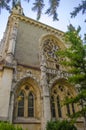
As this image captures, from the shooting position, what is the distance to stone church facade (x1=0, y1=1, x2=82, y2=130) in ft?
29.7

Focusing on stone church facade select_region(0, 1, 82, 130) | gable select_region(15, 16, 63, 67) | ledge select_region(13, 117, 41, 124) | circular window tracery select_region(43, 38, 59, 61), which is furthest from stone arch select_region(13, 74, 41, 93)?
circular window tracery select_region(43, 38, 59, 61)

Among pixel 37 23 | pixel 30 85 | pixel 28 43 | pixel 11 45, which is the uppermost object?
pixel 37 23

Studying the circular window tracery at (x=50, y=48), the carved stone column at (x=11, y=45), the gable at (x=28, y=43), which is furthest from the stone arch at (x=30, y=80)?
the circular window tracery at (x=50, y=48)

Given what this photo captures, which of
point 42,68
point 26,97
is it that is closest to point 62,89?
point 42,68

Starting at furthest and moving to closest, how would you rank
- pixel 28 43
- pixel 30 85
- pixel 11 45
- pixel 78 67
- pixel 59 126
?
pixel 28 43, pixel 11 45, pixel 30 85, pixel 78 67, pixel 59 126

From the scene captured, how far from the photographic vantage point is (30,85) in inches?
426

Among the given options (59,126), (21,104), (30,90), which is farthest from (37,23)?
(59,126)

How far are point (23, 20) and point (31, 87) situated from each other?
8897 millimetres

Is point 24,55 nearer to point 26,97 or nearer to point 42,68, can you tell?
point 42,68

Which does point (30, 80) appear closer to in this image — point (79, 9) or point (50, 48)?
point (50, 48)

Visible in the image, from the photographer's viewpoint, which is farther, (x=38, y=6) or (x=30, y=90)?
(x=30, y=90)

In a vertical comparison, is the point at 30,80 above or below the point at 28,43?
below

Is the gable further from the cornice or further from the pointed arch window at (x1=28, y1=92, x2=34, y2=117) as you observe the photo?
the pointed arch window at (x1=28, y1=92, x2=34, y2=117)

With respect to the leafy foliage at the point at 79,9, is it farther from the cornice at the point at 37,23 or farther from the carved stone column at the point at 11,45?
the cornice at the point at 37,23
